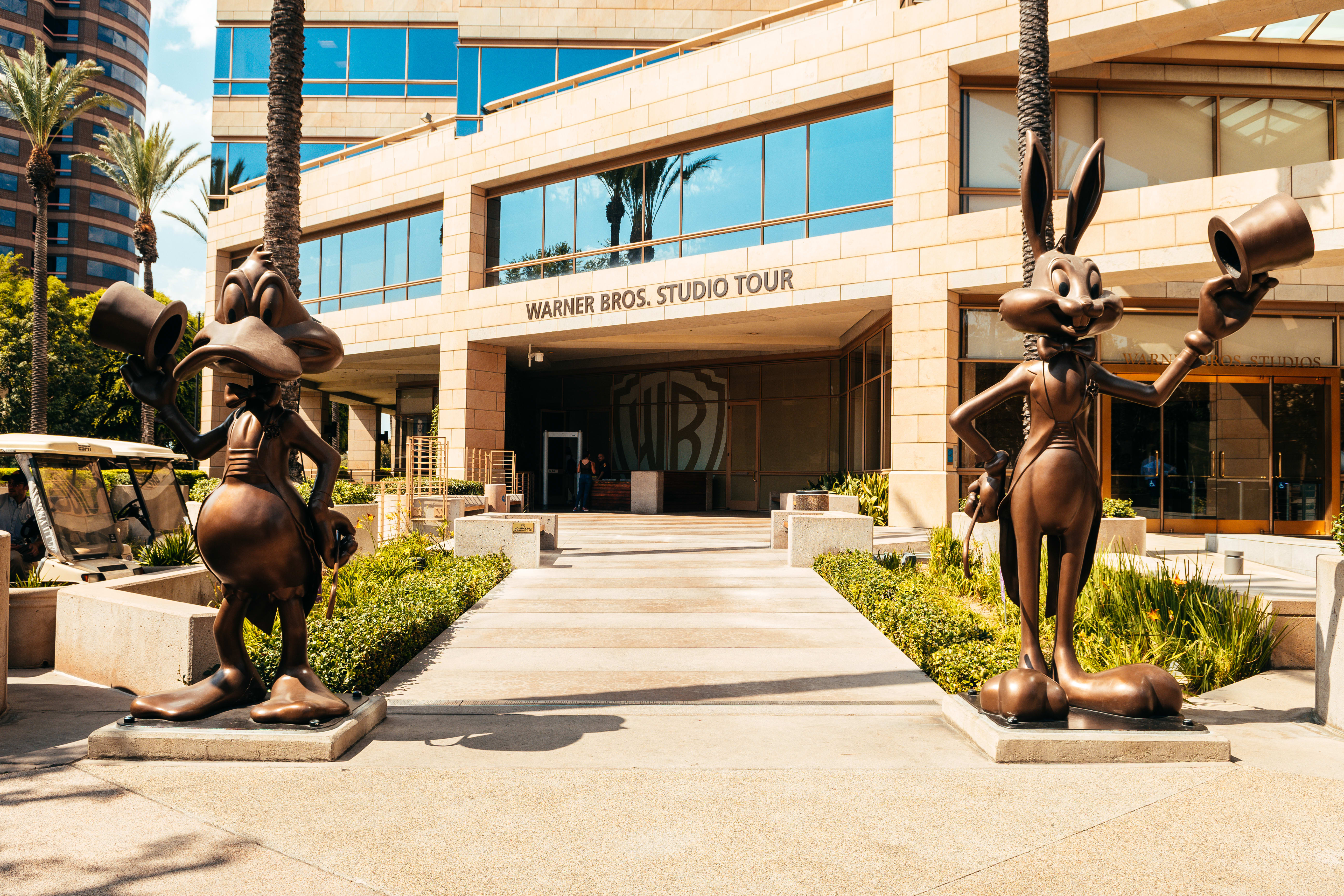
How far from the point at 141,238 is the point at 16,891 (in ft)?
133

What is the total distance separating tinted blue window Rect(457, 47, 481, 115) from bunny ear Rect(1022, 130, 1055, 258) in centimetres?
2791

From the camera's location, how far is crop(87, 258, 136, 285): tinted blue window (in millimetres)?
69188

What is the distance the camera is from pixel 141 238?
3659 cm

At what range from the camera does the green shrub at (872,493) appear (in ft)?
57.7

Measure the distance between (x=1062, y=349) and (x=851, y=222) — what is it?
1443cm

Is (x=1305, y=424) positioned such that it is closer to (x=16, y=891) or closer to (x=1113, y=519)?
(x=1113, y=519)

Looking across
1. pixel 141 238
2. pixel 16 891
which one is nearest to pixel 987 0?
pixel 16 891

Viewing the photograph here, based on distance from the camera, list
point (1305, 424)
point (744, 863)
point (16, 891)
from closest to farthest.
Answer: point (16, 891) < point (744, 863) < point (1305, 424)

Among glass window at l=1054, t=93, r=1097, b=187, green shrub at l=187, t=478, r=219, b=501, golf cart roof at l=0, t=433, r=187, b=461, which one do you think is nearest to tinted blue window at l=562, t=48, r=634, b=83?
glass window at l=1054, t=93, r=1097, b=187

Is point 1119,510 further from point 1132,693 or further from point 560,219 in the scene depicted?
point 560,219

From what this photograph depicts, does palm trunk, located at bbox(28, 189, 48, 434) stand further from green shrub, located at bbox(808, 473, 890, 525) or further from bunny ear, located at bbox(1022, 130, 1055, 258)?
bunny ear, located at bbox(1022, 130, 1055, 258)

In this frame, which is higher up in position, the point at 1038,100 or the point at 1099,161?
the point at 1038,100

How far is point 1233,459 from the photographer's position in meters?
17.8

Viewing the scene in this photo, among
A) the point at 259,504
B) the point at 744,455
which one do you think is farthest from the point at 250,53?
the point at 259,504
